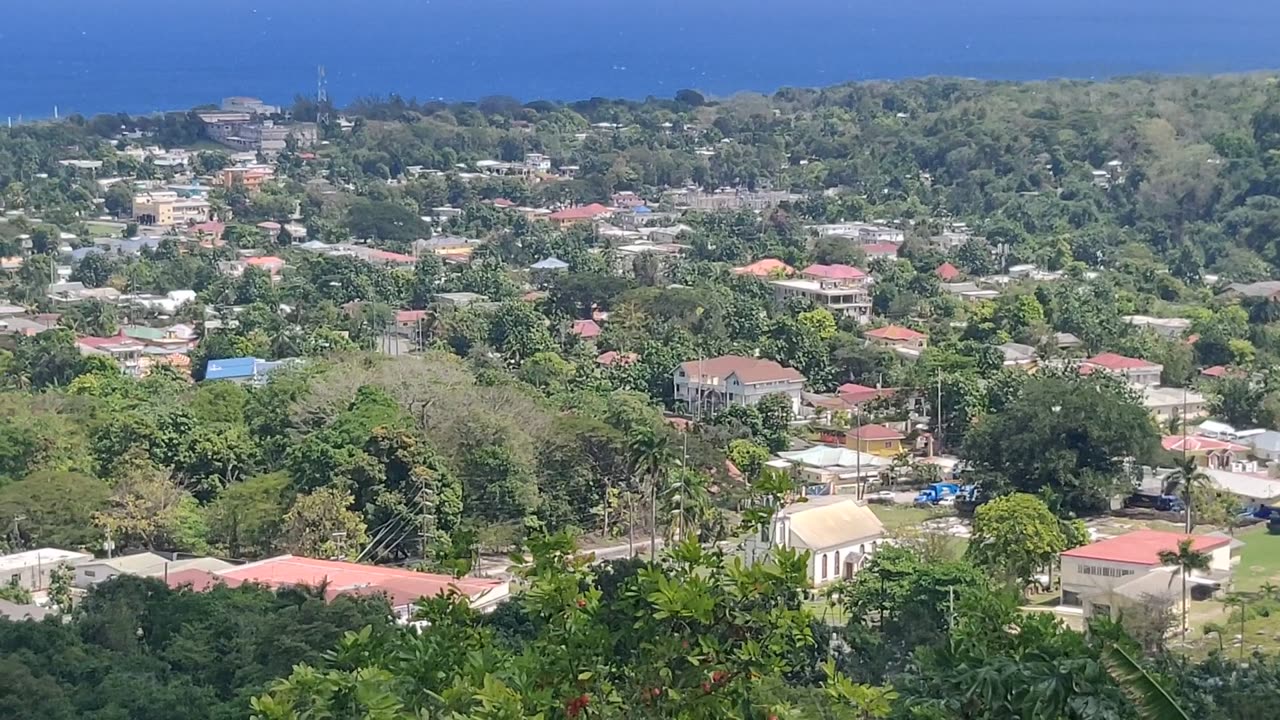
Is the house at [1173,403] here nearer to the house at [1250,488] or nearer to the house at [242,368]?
the house at [1250,488]

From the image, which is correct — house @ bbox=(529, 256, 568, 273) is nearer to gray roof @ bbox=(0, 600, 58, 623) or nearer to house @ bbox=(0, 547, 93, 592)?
house @ bbox=(0, 547, 93, 592)

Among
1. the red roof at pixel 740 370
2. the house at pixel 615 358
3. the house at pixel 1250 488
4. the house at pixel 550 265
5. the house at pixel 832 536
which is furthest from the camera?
the house at pixel 550 265

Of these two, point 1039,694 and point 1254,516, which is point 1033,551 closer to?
point 1254,516

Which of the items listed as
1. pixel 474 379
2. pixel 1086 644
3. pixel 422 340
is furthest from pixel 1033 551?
pixel 422 340

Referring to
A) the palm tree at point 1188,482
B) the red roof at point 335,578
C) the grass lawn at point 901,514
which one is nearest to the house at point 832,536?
the grass lawn at point 901,514

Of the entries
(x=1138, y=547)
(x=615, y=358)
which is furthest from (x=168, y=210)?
(x=1138, y=547)

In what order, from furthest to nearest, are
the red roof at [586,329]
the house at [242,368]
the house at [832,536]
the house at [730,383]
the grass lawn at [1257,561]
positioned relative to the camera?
1. the red roof at [586,329]
2. the house at [242,368]
3. the house at [730,383]
4. the house at [832,536]
5. the grass lawn at [1257,561]
